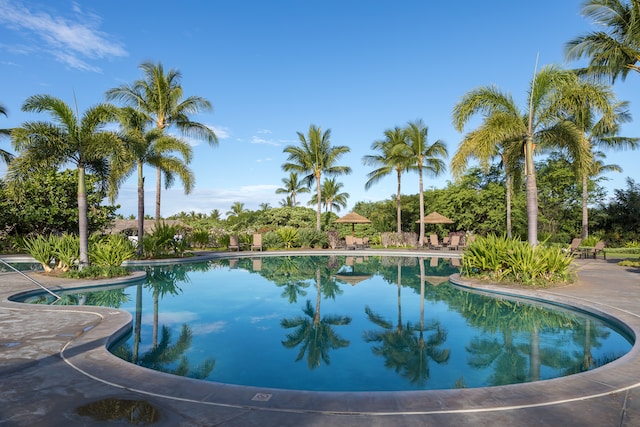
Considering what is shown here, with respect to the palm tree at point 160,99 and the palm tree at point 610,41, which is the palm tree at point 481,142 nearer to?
the palm tree at point 610,41

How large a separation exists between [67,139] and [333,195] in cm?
3743

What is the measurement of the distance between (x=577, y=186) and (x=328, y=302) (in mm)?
28039

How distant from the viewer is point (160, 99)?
20922 millimetres

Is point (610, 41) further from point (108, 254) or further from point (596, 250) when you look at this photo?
point (108, 254)

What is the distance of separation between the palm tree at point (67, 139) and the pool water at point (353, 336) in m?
3.52

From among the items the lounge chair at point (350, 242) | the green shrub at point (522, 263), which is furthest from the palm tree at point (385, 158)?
the green shrub at point (522, 263)


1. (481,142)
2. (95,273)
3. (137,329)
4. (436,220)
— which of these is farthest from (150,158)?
(436,220)

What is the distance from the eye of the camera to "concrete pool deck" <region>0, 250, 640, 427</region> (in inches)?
123

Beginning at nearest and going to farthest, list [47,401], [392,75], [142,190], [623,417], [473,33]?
[623,417] → [47,401] → [473,33] → [142,190] → [392,75]

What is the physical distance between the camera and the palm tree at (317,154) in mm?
29938

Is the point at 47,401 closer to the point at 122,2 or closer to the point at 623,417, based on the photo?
the point at 623,417

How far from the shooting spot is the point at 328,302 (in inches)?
386

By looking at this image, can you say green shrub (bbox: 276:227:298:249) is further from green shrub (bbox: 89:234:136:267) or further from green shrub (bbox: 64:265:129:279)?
green shrub (bbox: 64:265:129:279)

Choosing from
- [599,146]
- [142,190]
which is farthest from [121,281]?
[599,146]
